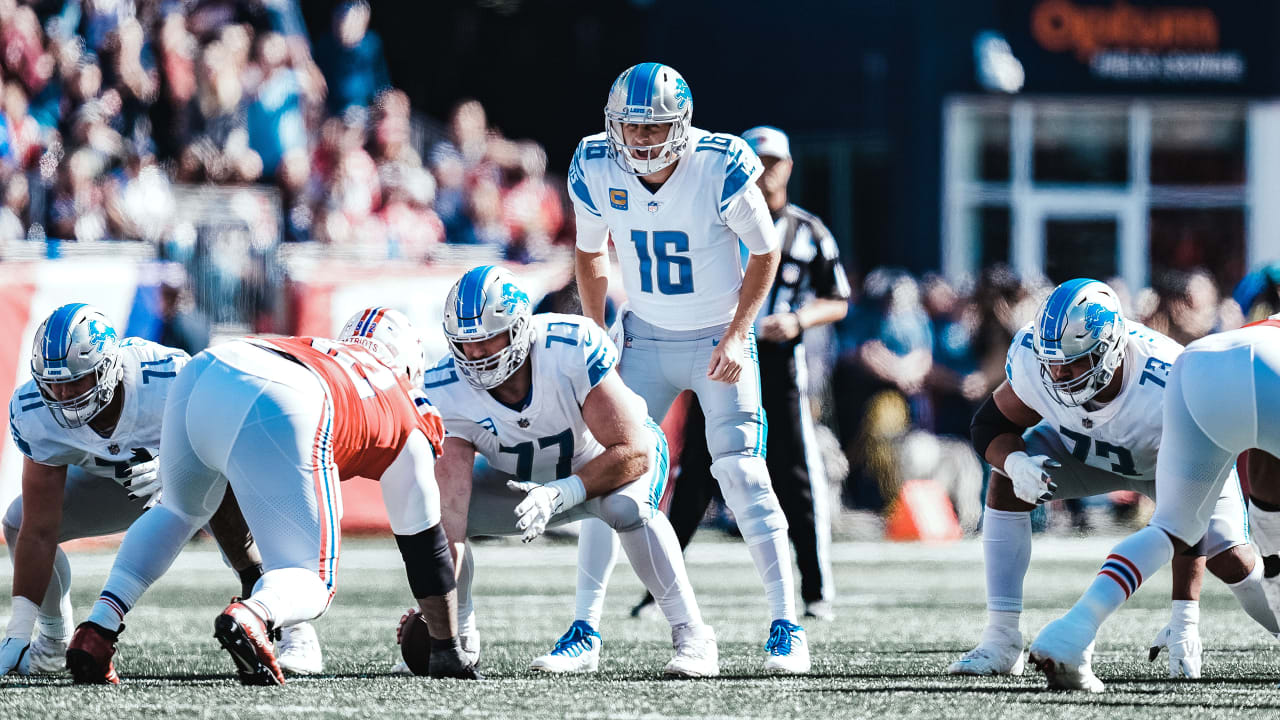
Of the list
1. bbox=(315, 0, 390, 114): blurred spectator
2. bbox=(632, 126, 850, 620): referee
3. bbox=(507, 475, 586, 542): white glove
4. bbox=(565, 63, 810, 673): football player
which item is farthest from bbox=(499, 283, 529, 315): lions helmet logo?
bbox=(315, 0, 390, 114): blurred spectator

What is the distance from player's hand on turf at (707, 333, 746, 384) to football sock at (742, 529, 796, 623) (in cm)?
53

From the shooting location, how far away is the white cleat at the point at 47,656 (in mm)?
5457

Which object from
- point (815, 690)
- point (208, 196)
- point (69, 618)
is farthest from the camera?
point (208, 196)

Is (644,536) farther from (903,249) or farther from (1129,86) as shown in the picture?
(1129,86)

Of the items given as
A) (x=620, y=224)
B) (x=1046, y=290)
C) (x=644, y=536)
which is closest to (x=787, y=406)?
(x=620, y=224)

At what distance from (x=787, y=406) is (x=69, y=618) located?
3.10 metres

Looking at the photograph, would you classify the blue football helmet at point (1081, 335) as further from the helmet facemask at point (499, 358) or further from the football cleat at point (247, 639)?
Result: the football cleat at point (247, 639)

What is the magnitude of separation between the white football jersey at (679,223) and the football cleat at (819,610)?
1785 millimetres

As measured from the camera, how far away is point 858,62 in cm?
1756

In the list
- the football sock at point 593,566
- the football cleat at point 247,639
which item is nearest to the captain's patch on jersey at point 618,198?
the football sock at point 593,566

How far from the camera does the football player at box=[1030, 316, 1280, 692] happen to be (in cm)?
461

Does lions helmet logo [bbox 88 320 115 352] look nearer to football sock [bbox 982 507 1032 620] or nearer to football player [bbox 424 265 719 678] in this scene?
football player [bbox 424 265 719 678]

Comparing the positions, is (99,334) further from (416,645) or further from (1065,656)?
(1065,656)

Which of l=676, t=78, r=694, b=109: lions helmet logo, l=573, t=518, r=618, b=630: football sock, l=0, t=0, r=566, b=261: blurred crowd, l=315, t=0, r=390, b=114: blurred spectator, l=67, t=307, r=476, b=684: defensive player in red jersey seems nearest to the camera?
l=67, t=307, r=476, b=684: defensive player in red jersey
